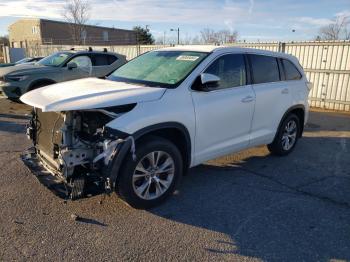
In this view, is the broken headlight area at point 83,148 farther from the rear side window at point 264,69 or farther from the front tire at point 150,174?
the rear side window at point 264,69

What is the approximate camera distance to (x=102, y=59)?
35.4ft

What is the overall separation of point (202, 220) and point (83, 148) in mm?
1523

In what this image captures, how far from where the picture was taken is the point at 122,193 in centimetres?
364

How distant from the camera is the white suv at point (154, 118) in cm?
347

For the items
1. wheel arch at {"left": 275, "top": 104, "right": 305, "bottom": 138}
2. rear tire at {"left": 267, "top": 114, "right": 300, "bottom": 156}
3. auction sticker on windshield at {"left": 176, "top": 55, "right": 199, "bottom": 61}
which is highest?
auction sticker on windshield at {"left": 176, "top": 55, "right": 199, "bottom": 61}

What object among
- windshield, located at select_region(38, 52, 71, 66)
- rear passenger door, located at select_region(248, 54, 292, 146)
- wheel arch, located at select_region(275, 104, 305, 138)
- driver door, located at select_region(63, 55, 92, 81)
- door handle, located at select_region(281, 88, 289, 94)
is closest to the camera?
rear passenger door, located at select_region(248, 54, 292, 146)

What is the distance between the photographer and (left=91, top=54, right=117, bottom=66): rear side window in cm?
1067

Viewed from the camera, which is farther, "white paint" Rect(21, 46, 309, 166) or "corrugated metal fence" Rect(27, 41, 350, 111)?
"corrugated metal fence" Rect(27, 41, 350, 111)

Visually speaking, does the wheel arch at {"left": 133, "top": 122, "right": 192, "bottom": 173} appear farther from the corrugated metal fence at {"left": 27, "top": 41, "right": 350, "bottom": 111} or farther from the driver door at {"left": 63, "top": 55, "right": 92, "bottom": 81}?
the corrugated metal fence at {"left": 27, "top": 41, "right": 350, "bottom": 111}

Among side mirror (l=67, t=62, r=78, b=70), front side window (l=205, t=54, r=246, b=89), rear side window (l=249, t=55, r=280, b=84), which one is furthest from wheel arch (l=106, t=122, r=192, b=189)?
side mirror (l=67, t=62, r=78, b=70)

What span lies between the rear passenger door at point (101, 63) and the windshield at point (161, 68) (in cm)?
566

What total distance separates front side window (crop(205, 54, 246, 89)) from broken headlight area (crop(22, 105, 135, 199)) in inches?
56.7

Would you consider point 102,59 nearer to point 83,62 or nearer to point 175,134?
point 83,62

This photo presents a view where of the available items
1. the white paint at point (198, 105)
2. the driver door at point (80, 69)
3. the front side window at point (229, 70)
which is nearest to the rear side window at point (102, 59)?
the driver door at point (80, 69)
